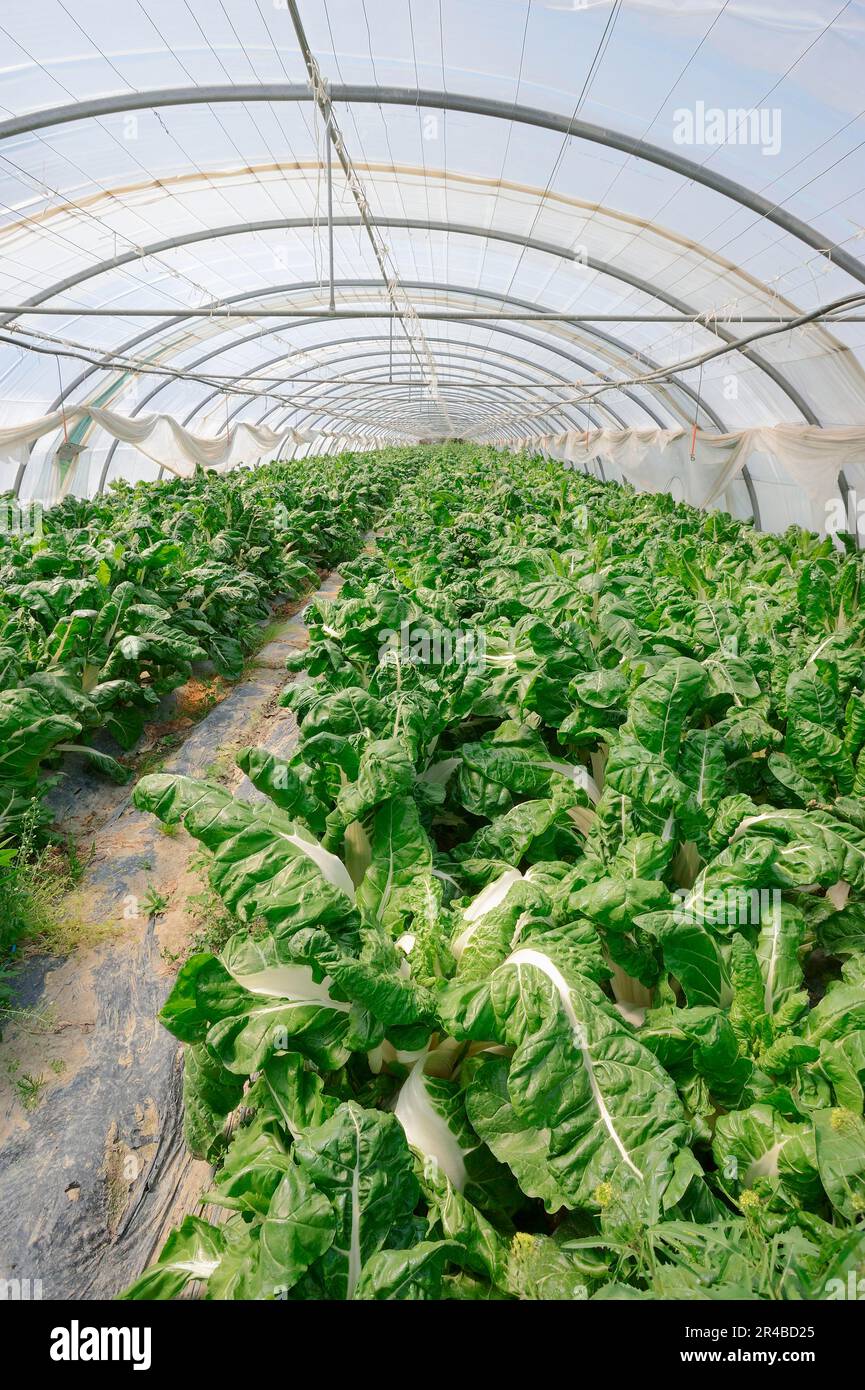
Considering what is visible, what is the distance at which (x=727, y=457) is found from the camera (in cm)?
1241

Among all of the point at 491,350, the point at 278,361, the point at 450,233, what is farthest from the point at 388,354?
the point at 450,233

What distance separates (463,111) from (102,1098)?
10.3m

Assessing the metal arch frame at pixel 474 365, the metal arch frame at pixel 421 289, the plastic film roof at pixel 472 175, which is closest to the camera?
the plastic film roof at pixel 472 175

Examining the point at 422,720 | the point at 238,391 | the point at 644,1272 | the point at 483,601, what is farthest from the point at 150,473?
the point at 644,1272

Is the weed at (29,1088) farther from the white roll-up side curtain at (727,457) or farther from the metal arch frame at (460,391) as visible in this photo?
the metal arch frame at (460,391)

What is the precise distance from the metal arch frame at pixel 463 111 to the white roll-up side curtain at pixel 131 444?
462cm

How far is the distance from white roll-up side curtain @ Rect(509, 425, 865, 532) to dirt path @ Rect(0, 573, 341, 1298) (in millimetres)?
9350

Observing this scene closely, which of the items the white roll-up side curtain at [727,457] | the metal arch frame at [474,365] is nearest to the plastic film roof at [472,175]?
the white roll-up side curtain at [727,457]

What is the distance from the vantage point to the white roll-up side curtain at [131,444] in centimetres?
1180

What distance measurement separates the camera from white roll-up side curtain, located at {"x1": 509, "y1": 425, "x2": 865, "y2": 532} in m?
9.48

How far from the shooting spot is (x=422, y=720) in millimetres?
3168

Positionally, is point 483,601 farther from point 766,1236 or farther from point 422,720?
point 766,1236
